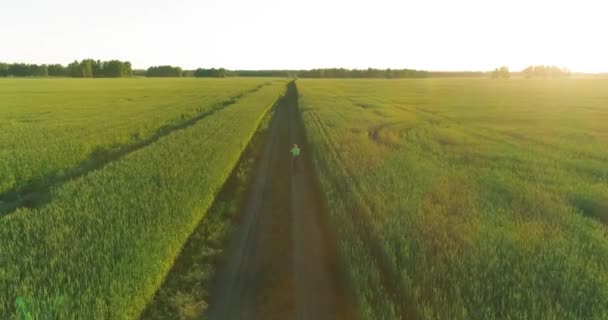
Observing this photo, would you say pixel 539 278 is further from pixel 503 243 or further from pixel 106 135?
pixel 106 135

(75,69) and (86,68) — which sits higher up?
(86,68)

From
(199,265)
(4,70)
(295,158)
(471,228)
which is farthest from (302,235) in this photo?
(4,70)

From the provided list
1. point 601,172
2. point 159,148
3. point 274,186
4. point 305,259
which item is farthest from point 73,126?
point 601,172

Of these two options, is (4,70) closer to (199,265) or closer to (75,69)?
(75,69)

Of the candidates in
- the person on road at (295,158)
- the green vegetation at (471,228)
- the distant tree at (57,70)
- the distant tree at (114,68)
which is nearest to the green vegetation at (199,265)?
the green vegetation at (471,228)

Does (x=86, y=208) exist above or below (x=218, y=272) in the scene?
above

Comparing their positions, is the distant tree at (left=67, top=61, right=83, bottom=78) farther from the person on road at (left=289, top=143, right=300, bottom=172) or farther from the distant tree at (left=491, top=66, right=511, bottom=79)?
the distant tree at (left=491, top=66, right=511, bottom=79)

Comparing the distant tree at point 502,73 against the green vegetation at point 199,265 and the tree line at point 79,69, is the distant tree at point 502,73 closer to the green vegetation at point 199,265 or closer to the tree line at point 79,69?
A: the tree line at point 79,69
